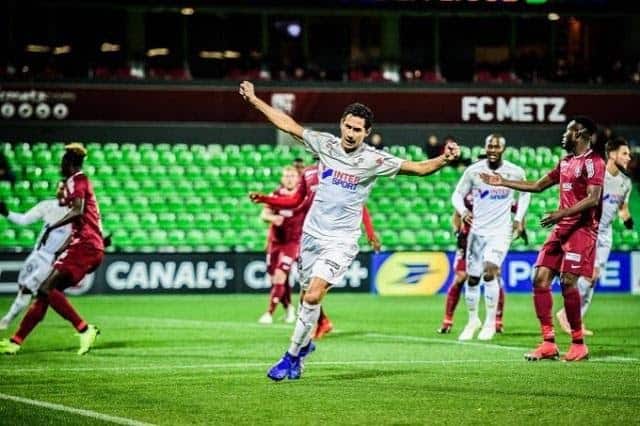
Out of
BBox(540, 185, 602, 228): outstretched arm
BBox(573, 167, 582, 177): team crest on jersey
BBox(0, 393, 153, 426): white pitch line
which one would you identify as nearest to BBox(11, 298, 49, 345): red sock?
BBox(0, 393, 153, 426): white pitch line

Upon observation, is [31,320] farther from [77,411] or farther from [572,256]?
[572,256]

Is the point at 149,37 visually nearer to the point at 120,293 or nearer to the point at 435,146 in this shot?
the point at 435,146

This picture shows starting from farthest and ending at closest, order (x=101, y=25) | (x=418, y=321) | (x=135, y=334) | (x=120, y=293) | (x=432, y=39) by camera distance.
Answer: (x=432, y=39), (x=101, y=25), (x=120, y=293), (x=418, y=321), (x=135, y=334)

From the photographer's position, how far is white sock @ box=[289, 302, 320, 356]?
11062mm

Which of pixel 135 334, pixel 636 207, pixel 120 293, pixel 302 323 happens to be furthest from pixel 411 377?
pixel 636 207

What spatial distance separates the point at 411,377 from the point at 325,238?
1.42 m

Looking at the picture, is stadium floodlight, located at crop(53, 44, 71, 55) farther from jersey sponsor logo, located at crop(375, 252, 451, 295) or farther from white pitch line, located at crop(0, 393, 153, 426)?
white pitch line, located at crop(0, 393, 153, 426)

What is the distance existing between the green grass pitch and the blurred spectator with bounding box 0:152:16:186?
37.7 feet

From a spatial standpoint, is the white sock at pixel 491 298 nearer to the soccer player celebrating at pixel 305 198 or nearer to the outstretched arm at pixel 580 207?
the soccer player celebrating at pixel 305 198

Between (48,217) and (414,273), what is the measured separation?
493 inches

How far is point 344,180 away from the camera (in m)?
11.2

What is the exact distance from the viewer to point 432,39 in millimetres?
37938

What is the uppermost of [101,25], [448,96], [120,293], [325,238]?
[101,25]

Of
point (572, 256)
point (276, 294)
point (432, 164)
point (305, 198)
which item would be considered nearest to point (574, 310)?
point (572, 256)
